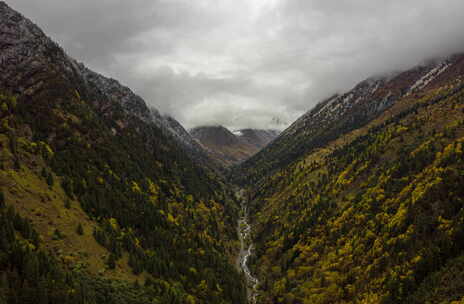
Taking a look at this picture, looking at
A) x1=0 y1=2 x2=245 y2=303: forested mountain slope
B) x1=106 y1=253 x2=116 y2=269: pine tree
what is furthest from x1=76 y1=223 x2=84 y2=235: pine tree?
x1=106 y1=253 x2=116 y2=269: pine tree

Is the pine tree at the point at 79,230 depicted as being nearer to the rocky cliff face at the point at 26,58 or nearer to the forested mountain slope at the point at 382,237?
the forested mountain slope at the point at 382,237

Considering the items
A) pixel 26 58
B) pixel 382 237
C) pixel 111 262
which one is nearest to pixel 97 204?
pixel 111 262

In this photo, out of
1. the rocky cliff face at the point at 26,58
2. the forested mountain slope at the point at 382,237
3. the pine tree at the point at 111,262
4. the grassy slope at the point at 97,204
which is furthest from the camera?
the rocky cliff face at the point at 26,58

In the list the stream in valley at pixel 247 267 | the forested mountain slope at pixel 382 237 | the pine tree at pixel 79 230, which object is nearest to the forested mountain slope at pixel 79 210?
the pine tree at pixel 79 230

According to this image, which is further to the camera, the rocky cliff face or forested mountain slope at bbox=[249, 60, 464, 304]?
the rocky cliff face

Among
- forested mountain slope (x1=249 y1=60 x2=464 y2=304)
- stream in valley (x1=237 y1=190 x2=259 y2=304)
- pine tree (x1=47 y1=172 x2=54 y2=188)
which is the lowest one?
stream in valley (x1=237 y1=190 x2=259 y2=304)

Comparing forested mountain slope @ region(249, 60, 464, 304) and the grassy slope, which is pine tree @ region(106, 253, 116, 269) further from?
forested mountain slope @ region(249, 60, 464, 304)

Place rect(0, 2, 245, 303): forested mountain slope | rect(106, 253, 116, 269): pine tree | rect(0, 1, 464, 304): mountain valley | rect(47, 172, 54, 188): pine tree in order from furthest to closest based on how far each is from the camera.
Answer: rect(47, 172, 54, 188): pine tree
rect(106, 253, 116, 269): pine tree
rect(0, 1, 464, 304): mountain valley
rect(0, 2, 245, 303): forested mountain slope

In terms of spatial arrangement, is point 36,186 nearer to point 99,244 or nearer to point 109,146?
point 99,244
